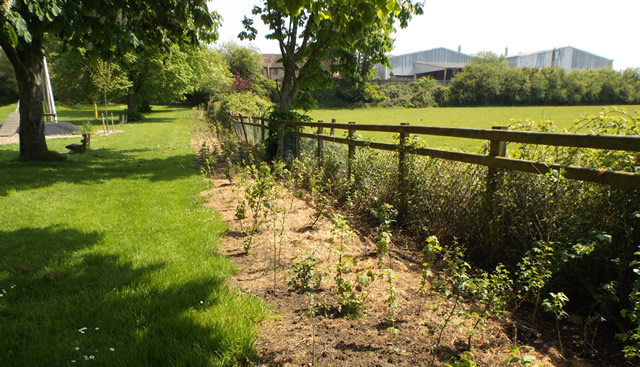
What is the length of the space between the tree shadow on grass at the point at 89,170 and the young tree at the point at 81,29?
1.19m

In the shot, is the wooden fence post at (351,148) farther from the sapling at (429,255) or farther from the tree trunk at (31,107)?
the tree trunk at (31,107)

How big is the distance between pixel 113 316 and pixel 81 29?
6.32 meters

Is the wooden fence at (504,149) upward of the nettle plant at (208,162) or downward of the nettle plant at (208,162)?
upward

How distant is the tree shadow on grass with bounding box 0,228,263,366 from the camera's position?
2.54m

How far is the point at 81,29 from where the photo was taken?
698 centimetres

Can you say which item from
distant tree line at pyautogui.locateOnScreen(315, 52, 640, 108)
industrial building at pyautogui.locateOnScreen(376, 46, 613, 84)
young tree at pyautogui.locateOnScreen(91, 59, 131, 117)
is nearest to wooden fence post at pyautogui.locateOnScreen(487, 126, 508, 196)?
young tree at pyautogui.locateOnScreen(91, 59, 131, 117)

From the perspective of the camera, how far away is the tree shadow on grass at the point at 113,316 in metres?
2.54

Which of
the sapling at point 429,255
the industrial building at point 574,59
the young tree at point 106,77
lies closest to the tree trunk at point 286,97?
the sapling at point 429,255

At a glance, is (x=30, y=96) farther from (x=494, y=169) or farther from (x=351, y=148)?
(x=494, y=169)

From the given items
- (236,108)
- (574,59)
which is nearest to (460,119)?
(236,108)

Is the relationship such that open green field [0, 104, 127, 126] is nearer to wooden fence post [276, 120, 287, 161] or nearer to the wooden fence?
wooden fence post [276, 120, 287, 161]

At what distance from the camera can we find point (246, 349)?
2.61 m

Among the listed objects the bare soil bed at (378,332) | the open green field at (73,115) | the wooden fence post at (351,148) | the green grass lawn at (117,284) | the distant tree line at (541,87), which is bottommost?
the bare soil bed at (378,332)

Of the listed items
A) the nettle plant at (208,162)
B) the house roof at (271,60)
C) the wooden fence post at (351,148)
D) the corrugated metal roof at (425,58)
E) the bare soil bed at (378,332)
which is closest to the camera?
the bare soil bed at (378,332)
